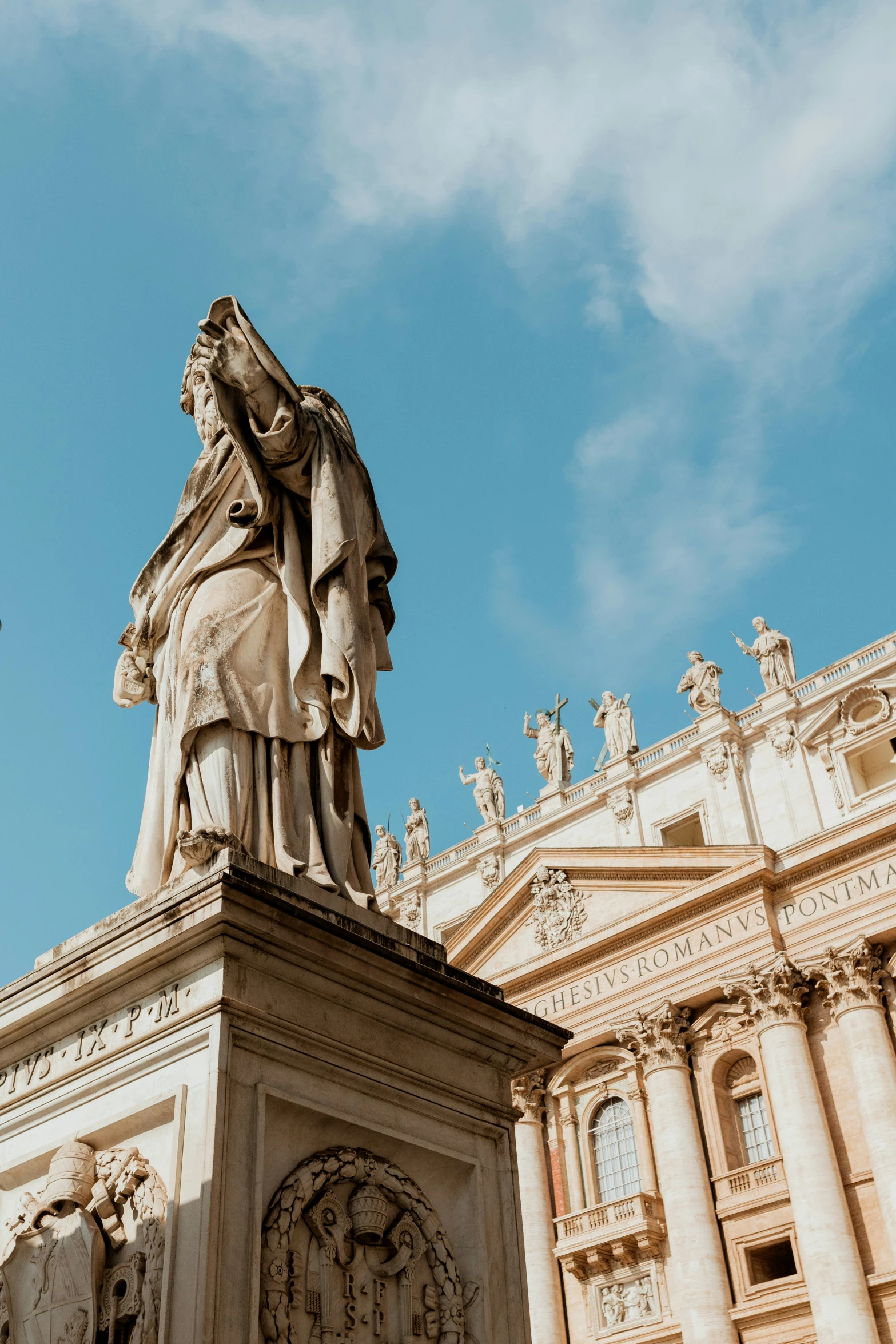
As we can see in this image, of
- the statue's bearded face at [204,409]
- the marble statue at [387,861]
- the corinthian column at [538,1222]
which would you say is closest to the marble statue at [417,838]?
the marble statue at [387,861]

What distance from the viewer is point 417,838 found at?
3688 centimetres

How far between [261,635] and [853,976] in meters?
23.2

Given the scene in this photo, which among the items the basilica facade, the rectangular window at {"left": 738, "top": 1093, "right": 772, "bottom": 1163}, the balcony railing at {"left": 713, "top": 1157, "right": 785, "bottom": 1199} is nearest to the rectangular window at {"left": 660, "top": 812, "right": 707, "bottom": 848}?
the basilica facade

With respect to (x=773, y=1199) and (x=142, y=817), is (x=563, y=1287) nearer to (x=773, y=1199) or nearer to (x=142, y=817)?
(x=773, y=1199)

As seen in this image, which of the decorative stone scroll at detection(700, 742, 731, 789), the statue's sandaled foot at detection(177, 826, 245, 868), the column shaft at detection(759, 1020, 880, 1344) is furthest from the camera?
the decorative stone scroll at detection(700, 742, 731, 789)

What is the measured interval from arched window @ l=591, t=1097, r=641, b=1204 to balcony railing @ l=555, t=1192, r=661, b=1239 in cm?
35

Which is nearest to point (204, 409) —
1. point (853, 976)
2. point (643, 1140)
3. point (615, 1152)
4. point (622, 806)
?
point (853, 976)

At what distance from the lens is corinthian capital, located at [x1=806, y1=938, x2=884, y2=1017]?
26062mm

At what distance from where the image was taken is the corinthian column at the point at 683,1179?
2498 cm

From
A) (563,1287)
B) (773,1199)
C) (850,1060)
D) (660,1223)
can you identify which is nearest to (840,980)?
(850,1060)

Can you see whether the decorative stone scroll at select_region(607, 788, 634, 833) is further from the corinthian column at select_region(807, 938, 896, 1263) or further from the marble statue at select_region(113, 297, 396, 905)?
the marble statue at select_region(113, 297, 396, 905)

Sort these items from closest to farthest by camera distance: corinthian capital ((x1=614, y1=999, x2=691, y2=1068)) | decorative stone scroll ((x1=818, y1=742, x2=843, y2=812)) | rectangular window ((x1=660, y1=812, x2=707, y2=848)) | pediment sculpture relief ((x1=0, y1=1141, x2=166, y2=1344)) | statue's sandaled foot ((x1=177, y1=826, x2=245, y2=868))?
pediment sculpture relief ((x1=0, y1=1141, x2=166, y2=1344)) → statue's sandaled foot ((x1=177, y1=826, x2=245, y2=868)) → corinthian capital ((x1=614, y1=999, x2=691, y2=1068)) → decorative stone scroll ((x1=818, y1=742, x2=843, y2=812)) → rectangular window ((x1=660, y1=812, x2=707, y2=848))

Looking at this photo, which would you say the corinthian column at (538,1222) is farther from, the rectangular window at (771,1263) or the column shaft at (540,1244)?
the rectangular window at (771,1263)

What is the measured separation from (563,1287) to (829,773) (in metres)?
12.1
